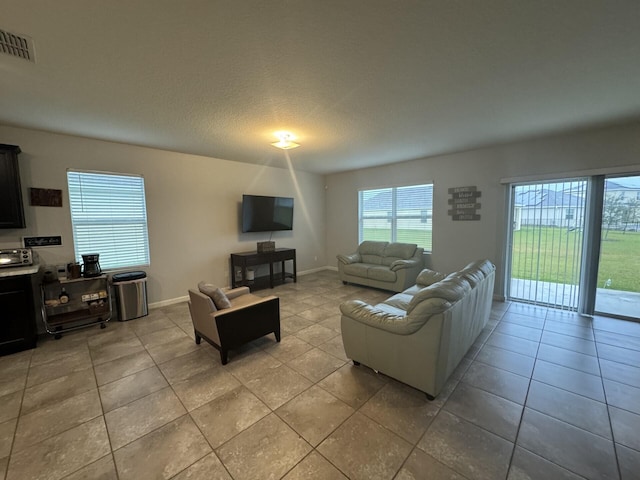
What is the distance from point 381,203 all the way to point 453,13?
4.74m

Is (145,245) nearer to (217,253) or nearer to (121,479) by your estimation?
(217,253)

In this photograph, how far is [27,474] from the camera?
1.55m

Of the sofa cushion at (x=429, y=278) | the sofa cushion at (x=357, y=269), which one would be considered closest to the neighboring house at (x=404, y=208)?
the sofa cushion at (x=357, y=269)

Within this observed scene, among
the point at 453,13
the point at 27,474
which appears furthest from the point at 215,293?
the point at 453,13

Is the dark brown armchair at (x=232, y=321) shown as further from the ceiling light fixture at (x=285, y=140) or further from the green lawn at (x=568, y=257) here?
the green lawn at (x=568, y=257)

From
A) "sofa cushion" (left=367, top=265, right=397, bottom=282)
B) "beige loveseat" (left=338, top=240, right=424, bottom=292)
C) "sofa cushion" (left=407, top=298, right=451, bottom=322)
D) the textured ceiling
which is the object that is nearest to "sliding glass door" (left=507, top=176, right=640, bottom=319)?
the textured ceiling

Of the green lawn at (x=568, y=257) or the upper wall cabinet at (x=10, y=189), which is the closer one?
the upper wall cabinet at (x=10, y=189)

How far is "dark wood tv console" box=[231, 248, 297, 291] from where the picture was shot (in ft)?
16.7

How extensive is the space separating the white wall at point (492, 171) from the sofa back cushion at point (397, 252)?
1.42ft

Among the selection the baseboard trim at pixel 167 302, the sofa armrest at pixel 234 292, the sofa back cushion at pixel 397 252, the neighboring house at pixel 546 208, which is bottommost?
the baseboard trim at pixel 167 302

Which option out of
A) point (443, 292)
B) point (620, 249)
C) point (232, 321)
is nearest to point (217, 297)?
point (232, 321)

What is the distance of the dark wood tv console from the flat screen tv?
0.55 meters

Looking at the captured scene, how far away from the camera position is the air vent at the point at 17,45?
166 centimetres

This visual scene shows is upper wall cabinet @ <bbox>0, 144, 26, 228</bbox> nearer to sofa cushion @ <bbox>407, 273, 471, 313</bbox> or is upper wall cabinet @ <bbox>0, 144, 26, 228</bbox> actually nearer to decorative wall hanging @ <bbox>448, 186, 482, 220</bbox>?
sofa cushion @ <bbox>407, 273, 471, 313</bbox>
